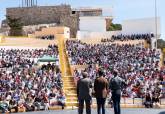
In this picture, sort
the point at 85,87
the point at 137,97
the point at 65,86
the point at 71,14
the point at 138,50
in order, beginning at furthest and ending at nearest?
the point at 71,14 → the point at 138,50 → the point at 65,86 → the point at 137,97 → the point at 85,87

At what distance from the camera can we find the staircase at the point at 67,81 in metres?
30.8

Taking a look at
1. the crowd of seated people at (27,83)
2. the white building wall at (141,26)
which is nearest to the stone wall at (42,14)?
the white building wall at (141,26)

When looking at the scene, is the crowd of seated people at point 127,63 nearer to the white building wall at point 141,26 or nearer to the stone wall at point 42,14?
the white building wall at point 141,26

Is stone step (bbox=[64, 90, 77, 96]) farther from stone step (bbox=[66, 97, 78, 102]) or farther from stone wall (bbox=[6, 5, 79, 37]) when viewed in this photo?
stone wall (bbox=[6, 5, 79, 37])

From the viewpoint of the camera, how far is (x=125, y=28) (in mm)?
60562

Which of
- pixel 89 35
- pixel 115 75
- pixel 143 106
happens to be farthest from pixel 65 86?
pixel 89 35

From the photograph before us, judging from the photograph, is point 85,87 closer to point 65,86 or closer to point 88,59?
point 65,86

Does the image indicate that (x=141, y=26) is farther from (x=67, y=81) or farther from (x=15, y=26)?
(x=67, y=81)

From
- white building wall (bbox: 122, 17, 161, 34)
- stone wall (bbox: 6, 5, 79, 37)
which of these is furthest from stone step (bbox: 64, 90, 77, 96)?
stone wall (bbox: 6, 5, 79, 37)

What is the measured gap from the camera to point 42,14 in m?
76.7

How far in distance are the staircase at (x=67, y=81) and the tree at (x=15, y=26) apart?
59.3 feet

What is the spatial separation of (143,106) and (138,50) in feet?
56.1

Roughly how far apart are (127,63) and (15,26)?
106 feet

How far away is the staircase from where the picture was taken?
1214 inches
